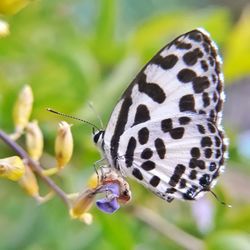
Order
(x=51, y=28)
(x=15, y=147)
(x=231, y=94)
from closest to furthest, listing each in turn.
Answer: (x=15, y=147) < (x=51, y=28) < (x=231, y=94)

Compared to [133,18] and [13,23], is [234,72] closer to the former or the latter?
[133,18]

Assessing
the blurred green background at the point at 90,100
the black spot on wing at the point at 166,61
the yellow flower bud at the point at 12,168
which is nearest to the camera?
the yellow flower bud at the point at 12,168

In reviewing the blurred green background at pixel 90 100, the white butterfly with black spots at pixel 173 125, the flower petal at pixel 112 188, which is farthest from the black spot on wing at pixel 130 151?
the blurred green background at pixel 90 100

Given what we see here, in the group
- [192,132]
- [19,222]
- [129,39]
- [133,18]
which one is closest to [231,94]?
[133,18]

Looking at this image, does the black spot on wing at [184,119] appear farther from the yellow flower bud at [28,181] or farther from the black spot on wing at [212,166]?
the yellow flower bud at [28,181]

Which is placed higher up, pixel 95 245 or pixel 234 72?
pixel 234 72

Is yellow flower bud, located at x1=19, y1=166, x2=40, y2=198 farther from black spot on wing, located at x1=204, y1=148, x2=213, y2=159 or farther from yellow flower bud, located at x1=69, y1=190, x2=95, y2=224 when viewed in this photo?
black spot on wing, located at x1=204, y1=148, x2=213, y2=159

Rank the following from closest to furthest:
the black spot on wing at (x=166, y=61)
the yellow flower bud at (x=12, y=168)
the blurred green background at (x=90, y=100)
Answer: the yellow flower bud at (x=12, y=168) < the black spot on wing at (x=166, y=61) < the blurred green background at (x=90, y=100)
